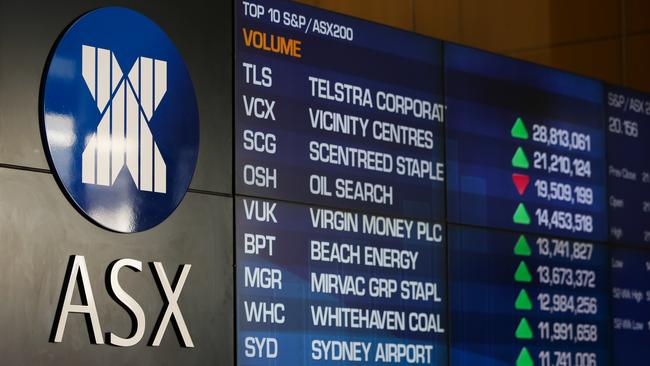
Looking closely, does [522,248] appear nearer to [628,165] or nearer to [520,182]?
[520,182]

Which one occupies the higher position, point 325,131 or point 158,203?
point 325,131

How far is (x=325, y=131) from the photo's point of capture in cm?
580

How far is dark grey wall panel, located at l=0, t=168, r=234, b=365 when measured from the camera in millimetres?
4535

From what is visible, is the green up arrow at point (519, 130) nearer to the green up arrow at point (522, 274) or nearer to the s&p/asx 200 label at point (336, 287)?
the green up arrow at point (522, 274)

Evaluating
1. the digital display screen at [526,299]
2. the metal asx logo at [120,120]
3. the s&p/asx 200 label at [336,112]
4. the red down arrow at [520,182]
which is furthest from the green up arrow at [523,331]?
the metal asx logo at [120,120]

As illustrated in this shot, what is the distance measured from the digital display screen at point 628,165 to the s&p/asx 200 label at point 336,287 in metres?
1.41

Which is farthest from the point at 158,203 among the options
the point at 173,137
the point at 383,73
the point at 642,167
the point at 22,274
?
the point at 642,167

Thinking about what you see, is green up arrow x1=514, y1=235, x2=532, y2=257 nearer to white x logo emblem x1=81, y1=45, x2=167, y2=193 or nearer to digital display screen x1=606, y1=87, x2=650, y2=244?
digital display screen x1=606, y1=87, x2=650, y2=244

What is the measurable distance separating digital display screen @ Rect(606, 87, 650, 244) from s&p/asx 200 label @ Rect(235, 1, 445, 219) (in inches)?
52.3

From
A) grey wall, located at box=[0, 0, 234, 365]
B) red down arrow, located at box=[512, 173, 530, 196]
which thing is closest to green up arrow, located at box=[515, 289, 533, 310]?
red down arrow, located at box=[512, 173, 530, 196]


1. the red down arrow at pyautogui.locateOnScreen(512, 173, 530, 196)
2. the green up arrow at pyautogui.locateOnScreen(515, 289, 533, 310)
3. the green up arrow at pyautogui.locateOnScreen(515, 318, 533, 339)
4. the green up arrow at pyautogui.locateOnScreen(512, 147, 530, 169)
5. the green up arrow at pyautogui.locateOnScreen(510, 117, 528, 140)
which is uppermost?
the green up arrow at pyautogui.locateOnScreen(510, 117, 528, 140)

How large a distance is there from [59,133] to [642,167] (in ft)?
12.5

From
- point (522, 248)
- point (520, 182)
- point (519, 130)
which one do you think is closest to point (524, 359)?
point (522, 248)

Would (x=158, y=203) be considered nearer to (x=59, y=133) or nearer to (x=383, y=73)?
(x=59, y=133)
